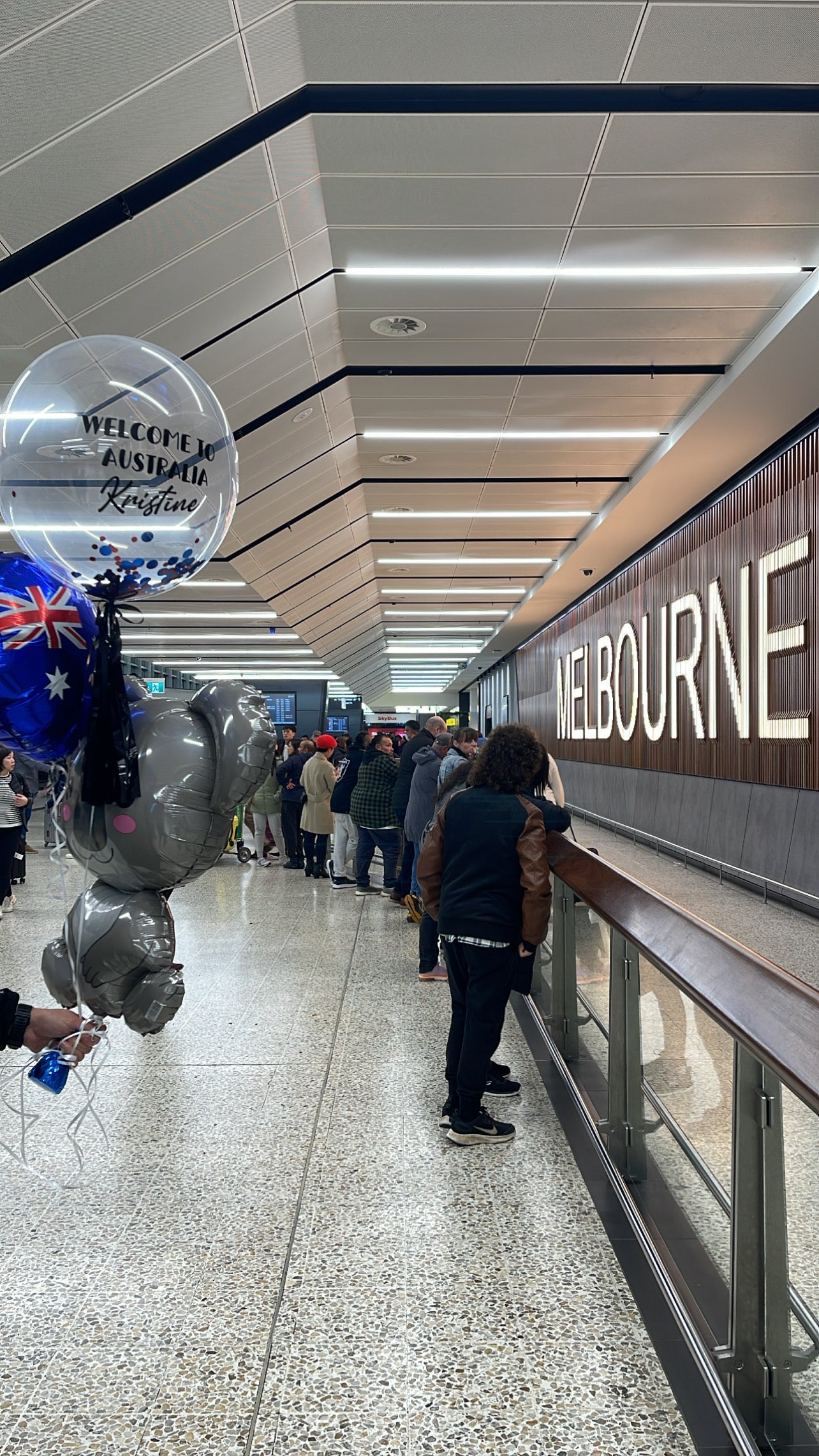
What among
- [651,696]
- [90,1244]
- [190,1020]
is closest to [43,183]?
[190,1020]

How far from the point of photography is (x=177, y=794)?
203cm

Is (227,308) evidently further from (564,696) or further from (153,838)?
(564,696)

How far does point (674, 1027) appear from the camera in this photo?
8.41 feet

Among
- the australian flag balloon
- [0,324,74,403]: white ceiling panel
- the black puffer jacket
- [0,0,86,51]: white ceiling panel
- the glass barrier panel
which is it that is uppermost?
[0,0,86,51]: white ceiling panel

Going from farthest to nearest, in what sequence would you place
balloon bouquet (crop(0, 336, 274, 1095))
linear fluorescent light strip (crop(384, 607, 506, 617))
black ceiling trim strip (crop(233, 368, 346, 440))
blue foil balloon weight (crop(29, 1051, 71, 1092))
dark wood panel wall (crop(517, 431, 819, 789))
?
linear fluorescent light strip (crop(384, 607, 506, 617))
black ceiling trim strip (crop(233, 368, 346, 440))
dark wood panel wall (crop(517, 431, 819, 789))
blue foil balloon weight (crop(29, 1051, 71, 1092))
balloon bouquet (crop(0, 336, 274, 1095))

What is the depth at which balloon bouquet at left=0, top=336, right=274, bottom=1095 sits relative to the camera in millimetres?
1856

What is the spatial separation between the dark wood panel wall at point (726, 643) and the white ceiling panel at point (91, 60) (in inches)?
233

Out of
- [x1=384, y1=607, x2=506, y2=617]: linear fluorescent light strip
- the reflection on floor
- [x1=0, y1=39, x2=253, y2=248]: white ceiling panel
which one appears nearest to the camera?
the reflection on floor

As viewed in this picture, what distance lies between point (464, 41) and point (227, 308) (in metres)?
2.67

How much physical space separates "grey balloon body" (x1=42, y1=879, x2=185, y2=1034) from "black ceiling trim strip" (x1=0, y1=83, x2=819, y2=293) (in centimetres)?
422

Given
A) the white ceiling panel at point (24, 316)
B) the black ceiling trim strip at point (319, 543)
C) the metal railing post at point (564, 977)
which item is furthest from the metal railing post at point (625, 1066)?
the black ceiling trim strip at point (319, 543)

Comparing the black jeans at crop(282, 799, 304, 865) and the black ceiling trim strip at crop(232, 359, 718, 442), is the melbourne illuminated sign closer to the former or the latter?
the black ceiling trim strip at crop(232, 359, 718, 442)

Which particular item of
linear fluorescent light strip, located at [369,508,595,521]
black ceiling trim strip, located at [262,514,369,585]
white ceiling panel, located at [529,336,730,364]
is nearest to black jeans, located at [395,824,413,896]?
white ceiling panel, located at [529,336,730,364]

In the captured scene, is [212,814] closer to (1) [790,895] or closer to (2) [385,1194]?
(2) [385,1194]
